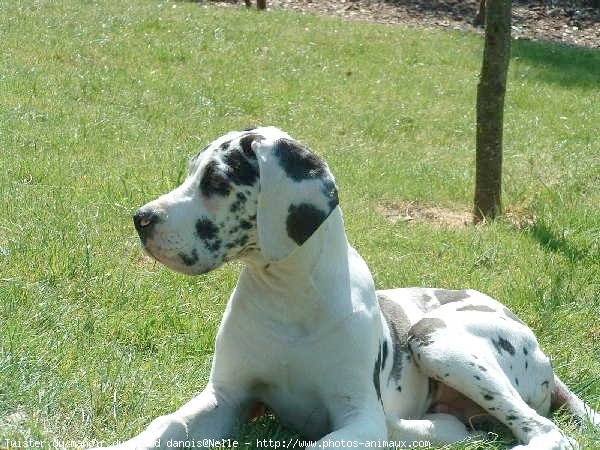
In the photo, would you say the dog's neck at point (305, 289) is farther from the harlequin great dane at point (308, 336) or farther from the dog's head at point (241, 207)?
the dog's head at point (241, 207)

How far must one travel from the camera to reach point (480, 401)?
3828mm

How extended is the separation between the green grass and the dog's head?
838mm

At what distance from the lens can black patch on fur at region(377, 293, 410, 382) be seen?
392 centimetres

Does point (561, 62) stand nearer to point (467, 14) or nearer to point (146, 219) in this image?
point (467, 14)

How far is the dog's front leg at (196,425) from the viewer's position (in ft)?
11.2

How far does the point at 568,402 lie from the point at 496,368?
23.9 inches

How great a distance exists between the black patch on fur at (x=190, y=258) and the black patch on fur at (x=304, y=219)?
35 centimetres

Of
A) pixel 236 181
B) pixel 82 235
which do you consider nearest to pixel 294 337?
pixel 236 181

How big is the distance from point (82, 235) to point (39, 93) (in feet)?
13.8

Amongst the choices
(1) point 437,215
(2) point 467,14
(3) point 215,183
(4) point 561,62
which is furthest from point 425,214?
(2) point 467,14

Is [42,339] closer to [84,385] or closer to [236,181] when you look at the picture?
[84,385]

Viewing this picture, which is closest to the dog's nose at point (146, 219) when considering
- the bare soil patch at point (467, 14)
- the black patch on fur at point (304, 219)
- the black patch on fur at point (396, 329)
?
the black patch on fur at point (304, 219)

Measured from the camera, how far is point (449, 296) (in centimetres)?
438

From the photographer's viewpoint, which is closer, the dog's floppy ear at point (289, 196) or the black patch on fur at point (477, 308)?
the dog's floppy ear at point (289, 196)
